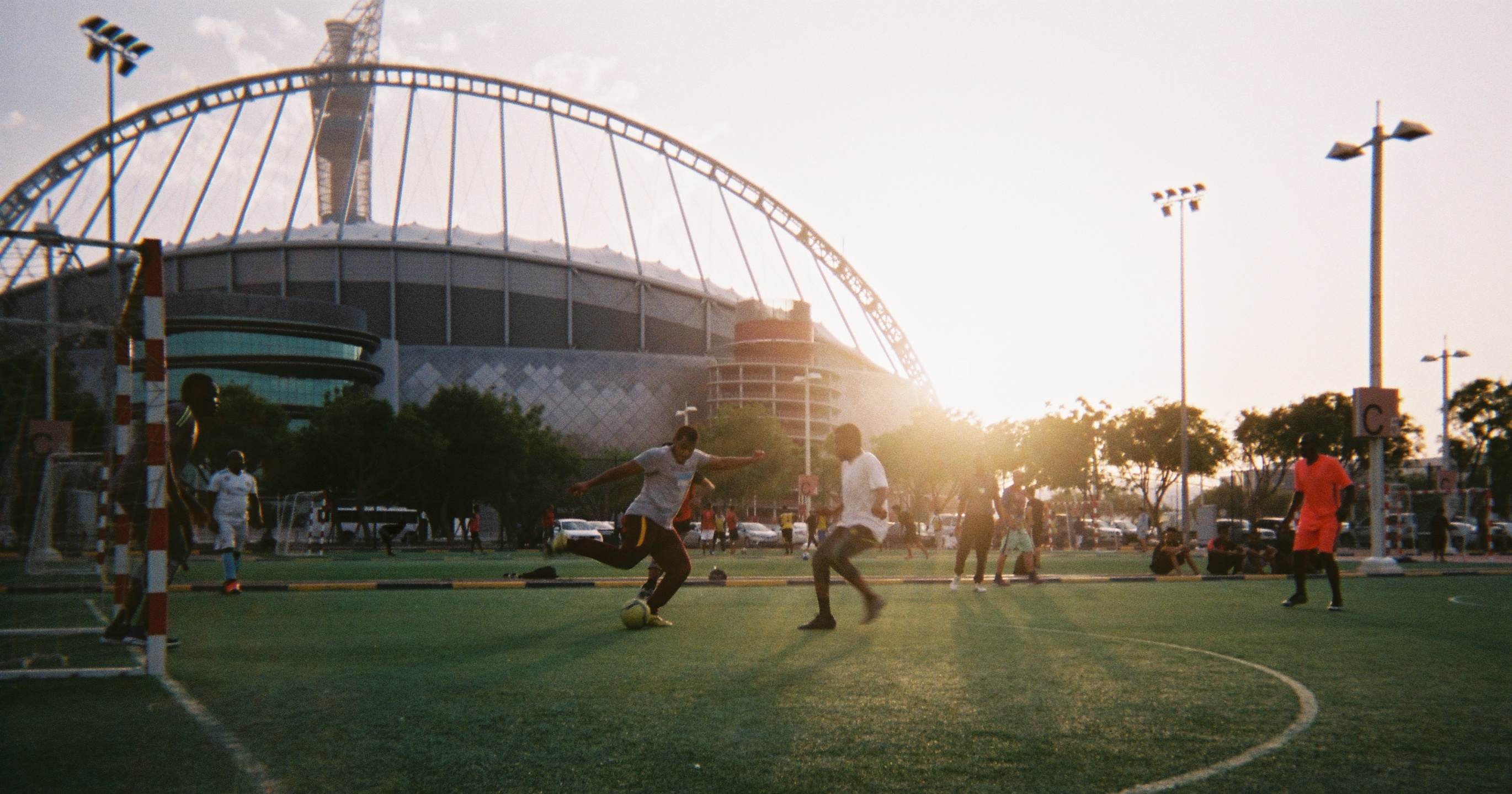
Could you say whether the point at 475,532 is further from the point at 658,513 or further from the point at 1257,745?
the point at 1257,745

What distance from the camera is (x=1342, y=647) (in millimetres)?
9211

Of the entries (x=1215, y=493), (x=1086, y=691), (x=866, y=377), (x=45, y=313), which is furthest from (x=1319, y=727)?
(x=1215, y=493)

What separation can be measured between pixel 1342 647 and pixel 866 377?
110 metres

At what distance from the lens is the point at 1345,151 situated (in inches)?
950

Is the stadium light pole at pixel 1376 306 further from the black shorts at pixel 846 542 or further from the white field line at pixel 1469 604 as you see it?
the black shorts at pixel 846 542

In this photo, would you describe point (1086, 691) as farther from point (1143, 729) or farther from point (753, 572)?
point (753, 572)

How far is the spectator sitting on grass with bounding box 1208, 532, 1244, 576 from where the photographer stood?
2277cm

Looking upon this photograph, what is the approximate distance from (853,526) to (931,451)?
67.0 m

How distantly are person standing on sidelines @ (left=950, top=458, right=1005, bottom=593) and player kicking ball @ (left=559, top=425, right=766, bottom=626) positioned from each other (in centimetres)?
695

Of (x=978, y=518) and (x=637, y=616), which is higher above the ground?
(x=978, y=518)

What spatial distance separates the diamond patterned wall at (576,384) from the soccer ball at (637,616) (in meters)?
86.4

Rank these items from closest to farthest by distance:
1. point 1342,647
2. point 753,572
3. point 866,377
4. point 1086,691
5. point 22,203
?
1. point 1086,691
2. point 1342,647
3. point 753,572
4. point 22,203
5. point 866,377

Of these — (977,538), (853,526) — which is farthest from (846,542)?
(977,538)

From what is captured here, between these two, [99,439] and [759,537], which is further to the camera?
[759,537]
